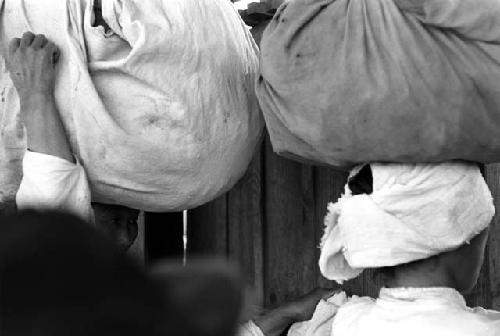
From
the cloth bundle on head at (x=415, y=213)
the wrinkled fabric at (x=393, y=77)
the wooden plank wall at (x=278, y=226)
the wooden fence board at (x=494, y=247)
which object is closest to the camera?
the wrinkled fabric at (x=393, y=77)

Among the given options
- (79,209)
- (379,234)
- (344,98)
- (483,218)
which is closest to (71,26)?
(79,209)

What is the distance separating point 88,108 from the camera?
173cm

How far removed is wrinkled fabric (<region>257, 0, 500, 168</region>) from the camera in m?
1.46

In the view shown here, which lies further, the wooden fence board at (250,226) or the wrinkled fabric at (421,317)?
the wooden fence board at (250,226)

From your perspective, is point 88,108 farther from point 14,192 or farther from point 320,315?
point 320,315

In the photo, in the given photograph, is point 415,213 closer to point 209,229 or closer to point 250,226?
point 250,226

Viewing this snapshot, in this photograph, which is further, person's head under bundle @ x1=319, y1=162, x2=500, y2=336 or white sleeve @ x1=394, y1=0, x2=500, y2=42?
person's head under bundle @ x1=319, y1=162, x2=500, y2=336

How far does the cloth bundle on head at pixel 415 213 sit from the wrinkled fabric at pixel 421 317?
104 millimetres

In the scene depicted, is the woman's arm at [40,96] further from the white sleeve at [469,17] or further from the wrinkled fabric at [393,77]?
the white sleeve at [469,17]

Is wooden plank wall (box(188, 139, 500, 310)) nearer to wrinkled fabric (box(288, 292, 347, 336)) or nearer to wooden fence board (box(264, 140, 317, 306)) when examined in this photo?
wooden fence board (box(264, 140, 317, 306))

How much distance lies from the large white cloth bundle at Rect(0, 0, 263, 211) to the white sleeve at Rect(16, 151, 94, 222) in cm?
6

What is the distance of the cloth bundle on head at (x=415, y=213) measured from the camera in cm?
157

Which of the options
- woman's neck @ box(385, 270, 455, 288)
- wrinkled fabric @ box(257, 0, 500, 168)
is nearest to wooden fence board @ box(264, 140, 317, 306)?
woman's neck @ box(385, 270, 455, 288)

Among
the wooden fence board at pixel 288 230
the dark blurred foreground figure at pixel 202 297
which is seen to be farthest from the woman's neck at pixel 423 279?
the dark blurred foreground figure at pixel 202 297
